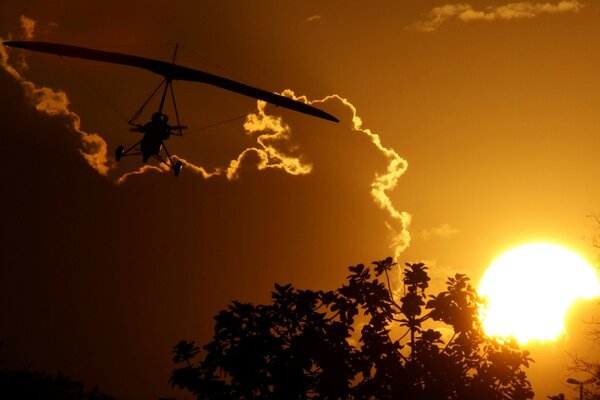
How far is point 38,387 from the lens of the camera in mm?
40062

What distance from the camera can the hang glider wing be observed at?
23422mm

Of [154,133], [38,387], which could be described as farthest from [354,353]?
[38,387]

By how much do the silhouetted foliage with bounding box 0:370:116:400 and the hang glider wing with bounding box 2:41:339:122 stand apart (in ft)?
83.3

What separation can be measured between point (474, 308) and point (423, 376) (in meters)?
2.46

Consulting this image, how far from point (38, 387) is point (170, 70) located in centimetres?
2893

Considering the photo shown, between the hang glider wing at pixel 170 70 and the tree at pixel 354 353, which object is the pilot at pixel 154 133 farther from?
the tree at pixel 354 353

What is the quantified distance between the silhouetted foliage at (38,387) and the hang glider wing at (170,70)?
2540 cm

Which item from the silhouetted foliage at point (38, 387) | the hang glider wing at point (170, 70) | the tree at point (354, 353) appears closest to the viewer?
the tree at point (354, 353)

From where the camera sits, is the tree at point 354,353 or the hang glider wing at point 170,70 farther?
the hang glider wing at point 170,70

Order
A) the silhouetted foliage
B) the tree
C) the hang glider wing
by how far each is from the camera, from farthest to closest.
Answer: the silhouetted foliage, the hang glider wing, the tree

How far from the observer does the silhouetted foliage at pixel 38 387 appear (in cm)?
3891

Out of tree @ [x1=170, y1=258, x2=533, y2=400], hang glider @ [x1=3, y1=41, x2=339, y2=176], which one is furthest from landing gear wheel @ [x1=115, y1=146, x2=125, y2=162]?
tree @ [x1=170, y1=258, x2=533, y2=400]

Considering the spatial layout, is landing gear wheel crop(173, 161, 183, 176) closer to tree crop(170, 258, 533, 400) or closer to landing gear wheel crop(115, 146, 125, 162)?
landing gear wheel crop(115, 146, 125, 162)

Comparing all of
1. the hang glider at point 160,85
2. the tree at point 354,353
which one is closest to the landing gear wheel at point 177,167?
the hang glider at point 160,85
